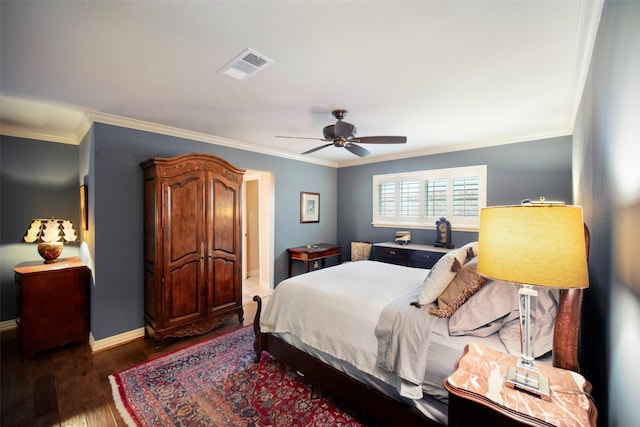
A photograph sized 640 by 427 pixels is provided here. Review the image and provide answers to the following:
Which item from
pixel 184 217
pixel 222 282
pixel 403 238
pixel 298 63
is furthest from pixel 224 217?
pixel 403 238

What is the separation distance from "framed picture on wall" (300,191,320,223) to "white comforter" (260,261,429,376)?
240cm

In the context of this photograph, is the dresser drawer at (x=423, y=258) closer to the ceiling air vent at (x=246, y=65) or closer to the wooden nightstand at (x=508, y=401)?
the wooden nightstand at (x=508, y=401)

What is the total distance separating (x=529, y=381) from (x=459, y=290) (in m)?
0.74

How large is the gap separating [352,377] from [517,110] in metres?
3.03

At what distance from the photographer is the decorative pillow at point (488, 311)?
1.68 meters

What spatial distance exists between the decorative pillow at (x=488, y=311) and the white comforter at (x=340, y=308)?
520mm

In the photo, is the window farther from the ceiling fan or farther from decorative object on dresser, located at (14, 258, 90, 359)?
decorative object on dresser, located at (14, 258, 90, 359)

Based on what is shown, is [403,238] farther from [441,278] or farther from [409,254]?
[441,278]

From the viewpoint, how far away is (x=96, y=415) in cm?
205

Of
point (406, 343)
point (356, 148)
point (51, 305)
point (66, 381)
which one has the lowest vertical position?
point (66, 381)

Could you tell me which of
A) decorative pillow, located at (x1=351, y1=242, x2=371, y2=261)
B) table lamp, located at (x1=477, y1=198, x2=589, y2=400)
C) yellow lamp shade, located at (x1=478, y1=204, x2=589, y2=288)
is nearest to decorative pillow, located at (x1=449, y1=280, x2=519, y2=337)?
table lamp, located at (x1=477, y1=198, x2=589, y2=400)

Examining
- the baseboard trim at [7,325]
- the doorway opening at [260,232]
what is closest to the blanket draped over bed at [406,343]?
the doorway opening at [260,232]

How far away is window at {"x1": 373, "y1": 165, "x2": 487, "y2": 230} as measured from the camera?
4.25m

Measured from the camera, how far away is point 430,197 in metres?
4.70
